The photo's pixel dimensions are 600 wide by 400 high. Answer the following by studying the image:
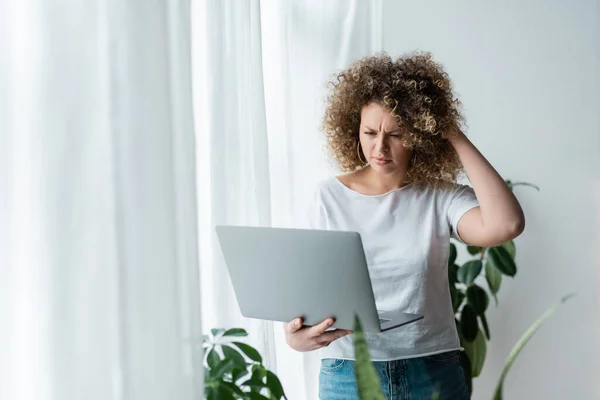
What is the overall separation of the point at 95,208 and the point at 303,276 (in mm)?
434

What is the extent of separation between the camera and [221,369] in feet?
4.74

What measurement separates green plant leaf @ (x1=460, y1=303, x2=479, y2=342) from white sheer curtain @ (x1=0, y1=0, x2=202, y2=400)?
1.82 meters

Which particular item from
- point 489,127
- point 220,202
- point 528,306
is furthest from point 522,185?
point 220,202

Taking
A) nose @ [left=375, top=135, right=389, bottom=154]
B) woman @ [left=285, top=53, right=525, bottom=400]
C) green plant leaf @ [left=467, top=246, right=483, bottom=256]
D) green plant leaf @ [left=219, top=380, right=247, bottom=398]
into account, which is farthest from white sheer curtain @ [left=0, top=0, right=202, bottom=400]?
green plant leaf @ [left=467, top=246, right=483, bottom=256]

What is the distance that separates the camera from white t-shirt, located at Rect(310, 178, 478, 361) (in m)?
1.56

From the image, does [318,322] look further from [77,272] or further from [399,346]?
[77,272]

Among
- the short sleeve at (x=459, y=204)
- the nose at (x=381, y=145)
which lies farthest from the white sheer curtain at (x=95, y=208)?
the short sleeve at (x=459, y=204)

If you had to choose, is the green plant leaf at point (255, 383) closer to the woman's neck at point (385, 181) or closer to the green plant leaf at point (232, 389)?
the green plant leaf at point (232, 389)

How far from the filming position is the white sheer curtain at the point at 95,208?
103cm

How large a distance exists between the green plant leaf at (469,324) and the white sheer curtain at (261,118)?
856 millimetres

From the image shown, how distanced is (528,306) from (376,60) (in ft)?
6.33

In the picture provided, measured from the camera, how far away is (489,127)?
324 cm

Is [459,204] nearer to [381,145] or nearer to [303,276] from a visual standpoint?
[381,145]

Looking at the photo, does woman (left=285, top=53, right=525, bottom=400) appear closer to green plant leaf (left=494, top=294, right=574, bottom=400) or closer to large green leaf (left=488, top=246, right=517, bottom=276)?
green plant leaf (left=494, top=294, right=574, bottom=400)
